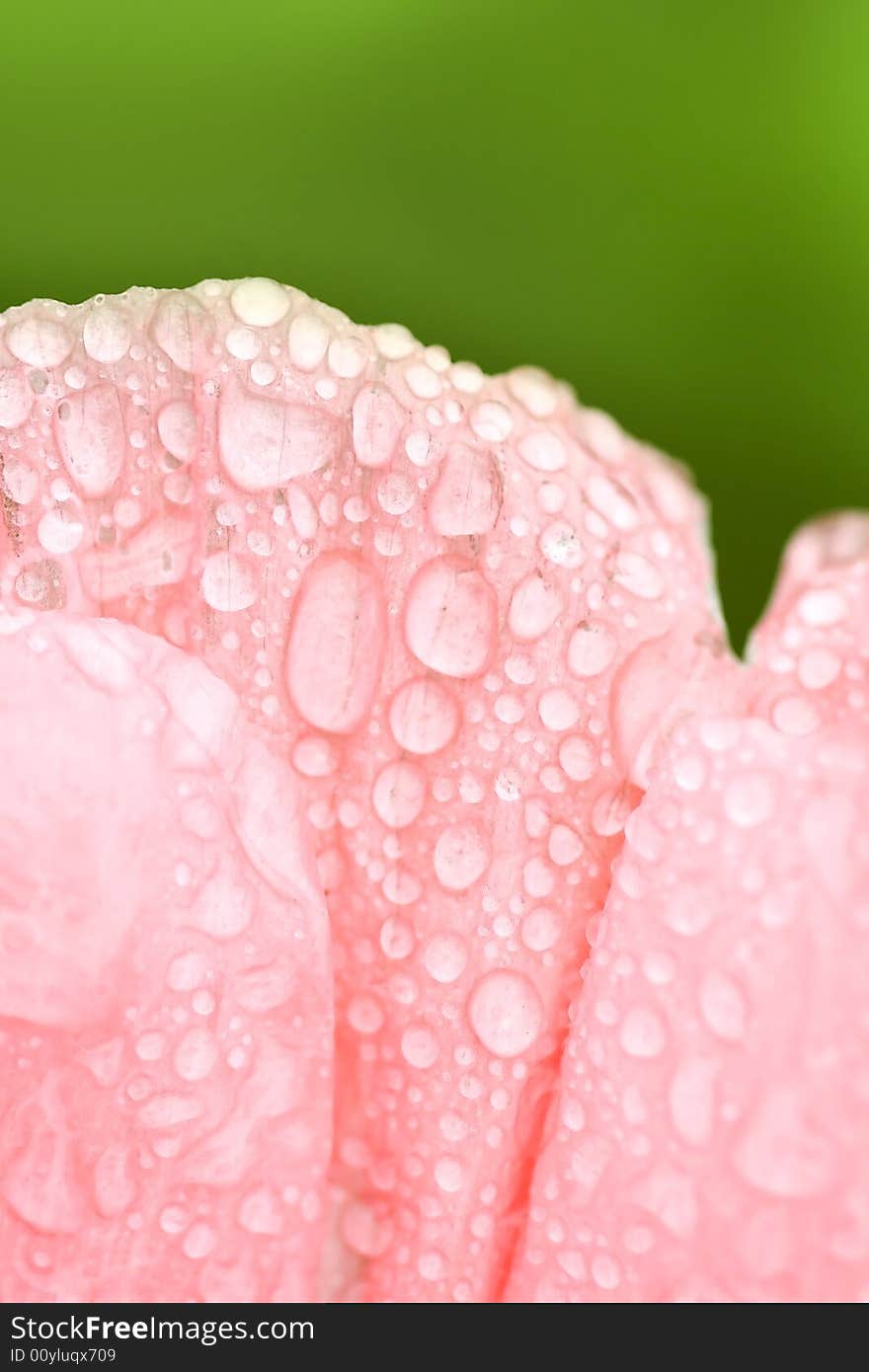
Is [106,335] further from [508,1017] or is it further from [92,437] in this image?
[508,1017]

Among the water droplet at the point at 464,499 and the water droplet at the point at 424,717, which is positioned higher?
the water droplet at the point at 464,499

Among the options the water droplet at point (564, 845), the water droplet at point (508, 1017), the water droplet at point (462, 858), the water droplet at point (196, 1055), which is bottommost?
the water droplet at point (196, 1055)

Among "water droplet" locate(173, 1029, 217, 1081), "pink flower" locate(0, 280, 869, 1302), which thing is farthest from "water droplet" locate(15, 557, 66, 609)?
"water droplet" locate(173, 1029, 217, 1081)

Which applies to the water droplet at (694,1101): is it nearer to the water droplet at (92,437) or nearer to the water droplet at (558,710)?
the water droplet at (558,710)

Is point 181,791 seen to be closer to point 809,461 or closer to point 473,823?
point 473,823

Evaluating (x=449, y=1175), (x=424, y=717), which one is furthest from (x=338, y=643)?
(x=449, y=1175)

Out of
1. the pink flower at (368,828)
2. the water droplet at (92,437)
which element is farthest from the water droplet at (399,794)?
the water droplet at (92,437)
